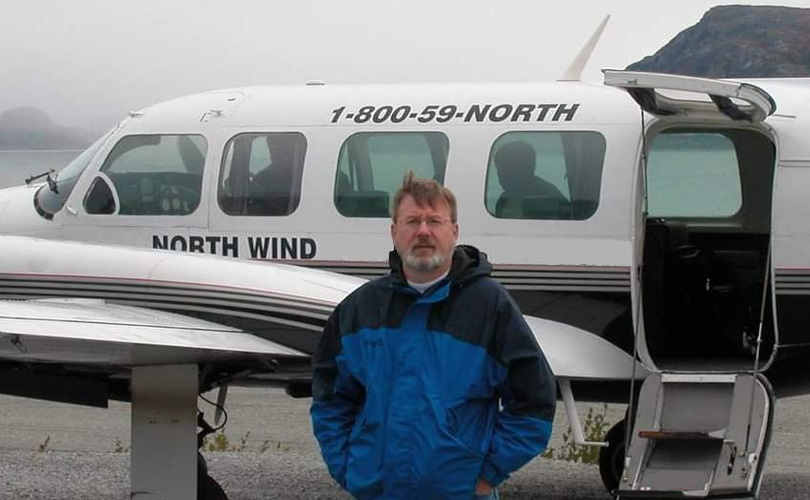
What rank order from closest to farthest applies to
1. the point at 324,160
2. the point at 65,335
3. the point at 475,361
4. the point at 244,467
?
1. the point at 475,361
2. the point at 65,335
3. the point at 324,160
4. the point at 244,467

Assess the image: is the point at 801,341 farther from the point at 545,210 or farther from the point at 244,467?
the point at 244,467

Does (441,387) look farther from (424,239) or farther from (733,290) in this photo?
(733,290)

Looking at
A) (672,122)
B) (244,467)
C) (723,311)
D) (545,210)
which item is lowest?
(244,467)

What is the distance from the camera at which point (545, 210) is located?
866 centimetres

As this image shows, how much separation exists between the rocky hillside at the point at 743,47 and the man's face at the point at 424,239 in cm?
1059

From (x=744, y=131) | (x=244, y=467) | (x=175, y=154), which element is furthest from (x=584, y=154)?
(x=244, y=467)

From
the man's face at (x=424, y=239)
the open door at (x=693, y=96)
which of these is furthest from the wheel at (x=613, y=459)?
the man's face at (x=424, y=239)

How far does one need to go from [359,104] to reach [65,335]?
110 inches

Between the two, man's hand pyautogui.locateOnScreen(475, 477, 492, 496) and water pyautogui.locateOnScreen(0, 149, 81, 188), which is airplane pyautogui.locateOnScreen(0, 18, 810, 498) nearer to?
man's hand pyautogui.locateOnScreen(475, 477, 492, 496)

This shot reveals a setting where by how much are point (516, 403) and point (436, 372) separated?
28 centimetres

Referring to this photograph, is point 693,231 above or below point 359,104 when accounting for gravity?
below

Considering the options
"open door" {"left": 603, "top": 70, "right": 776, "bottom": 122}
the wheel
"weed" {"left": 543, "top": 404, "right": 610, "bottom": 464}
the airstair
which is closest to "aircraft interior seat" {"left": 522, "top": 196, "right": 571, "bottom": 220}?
"open door" {"left": 603, "top": 70, "right": 776, "bottom": 122}

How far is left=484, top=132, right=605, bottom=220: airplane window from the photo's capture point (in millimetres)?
8602

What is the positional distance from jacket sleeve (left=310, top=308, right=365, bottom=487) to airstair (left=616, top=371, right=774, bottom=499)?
128 inches
